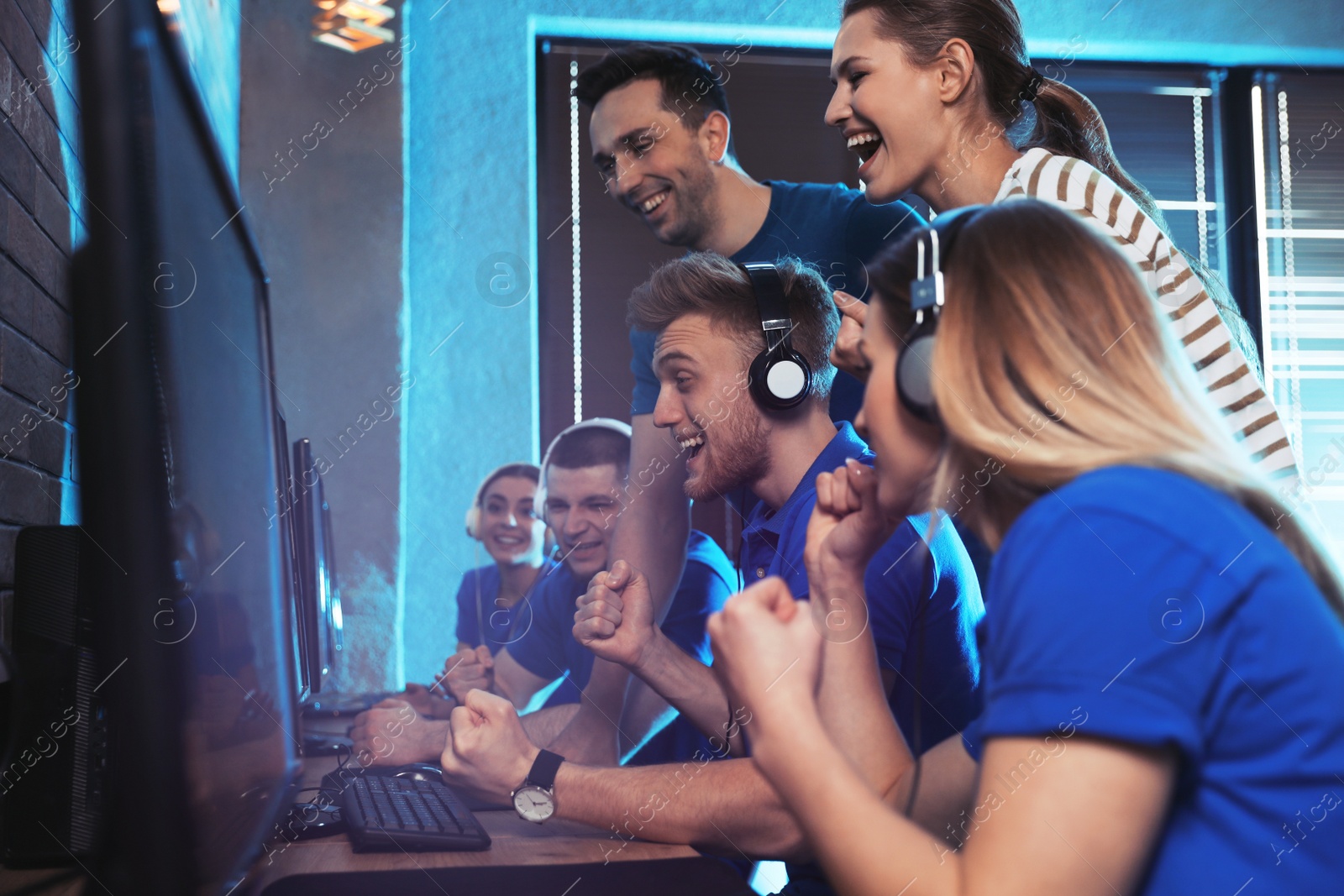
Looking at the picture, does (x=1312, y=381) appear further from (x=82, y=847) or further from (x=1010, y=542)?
(x=82, y=847)

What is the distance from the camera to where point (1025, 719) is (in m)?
0.50

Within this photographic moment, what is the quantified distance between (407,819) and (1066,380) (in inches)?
30.5

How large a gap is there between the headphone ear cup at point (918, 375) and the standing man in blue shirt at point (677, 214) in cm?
90

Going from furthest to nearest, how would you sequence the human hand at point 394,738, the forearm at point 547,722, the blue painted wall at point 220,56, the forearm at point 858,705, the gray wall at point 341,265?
the gray wall at point 341,265, the blue painted wall at point 220,56, the forearm at point 547,722, the human hand at point 394,738, the forearm at point 858,705

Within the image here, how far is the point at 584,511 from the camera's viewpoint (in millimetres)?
2465

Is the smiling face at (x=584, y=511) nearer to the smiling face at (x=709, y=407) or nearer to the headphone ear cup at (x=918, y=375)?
the smiling face at (x=709, y=407)

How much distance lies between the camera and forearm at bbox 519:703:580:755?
1759mm

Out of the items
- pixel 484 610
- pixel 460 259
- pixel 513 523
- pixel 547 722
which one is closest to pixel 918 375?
pixel 547 722

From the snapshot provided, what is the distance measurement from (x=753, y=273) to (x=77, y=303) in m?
1.09

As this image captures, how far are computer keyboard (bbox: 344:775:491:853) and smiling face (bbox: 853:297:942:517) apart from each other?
547mm

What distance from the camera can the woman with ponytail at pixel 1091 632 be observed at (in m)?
0.49

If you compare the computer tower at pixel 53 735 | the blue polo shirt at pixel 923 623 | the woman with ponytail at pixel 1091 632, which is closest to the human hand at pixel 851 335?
the blue polo shirt at pixel 923 623

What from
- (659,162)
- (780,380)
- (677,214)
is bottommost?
(780,380)

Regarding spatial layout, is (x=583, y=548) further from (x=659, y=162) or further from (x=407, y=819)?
(x=407, y=819)
